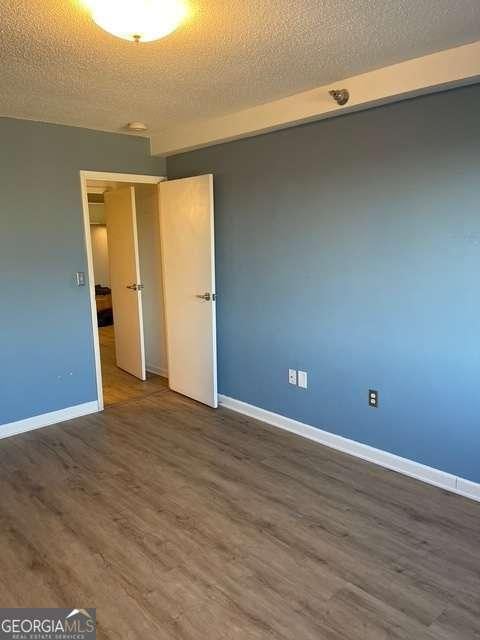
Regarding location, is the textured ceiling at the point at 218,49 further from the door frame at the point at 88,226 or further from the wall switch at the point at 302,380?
the wall switch at the point at 302,380

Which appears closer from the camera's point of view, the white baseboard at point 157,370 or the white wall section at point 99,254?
the white baseboard at point 157,370

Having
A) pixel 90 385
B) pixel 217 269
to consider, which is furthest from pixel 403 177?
pixel 90 385

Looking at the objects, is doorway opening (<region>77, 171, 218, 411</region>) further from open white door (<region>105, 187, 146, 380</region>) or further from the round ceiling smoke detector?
the round ceiling smoke detector

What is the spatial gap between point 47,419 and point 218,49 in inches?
120

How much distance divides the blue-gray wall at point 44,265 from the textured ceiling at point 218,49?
1.63 feet

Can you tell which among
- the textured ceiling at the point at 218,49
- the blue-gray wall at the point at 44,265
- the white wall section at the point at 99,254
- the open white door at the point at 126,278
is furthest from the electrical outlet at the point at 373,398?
the white wall section at the point at 99,254

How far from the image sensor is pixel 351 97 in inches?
106

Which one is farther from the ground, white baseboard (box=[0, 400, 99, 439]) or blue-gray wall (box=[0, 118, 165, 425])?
blue-gray wall (box=[0, 118, 165, 425])

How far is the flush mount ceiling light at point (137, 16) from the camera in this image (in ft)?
5.30

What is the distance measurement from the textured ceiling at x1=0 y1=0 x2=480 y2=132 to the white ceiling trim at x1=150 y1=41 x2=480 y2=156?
0.22ft

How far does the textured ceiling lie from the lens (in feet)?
6.10

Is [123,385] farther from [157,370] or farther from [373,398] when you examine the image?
[373,398]

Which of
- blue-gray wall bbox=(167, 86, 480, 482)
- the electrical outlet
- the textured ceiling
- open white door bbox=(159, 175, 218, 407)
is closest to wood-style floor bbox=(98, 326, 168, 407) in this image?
open white door bbox=(159, 175, 218, 407)

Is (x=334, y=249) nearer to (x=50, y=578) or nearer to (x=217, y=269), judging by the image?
(x=217, y=269)
